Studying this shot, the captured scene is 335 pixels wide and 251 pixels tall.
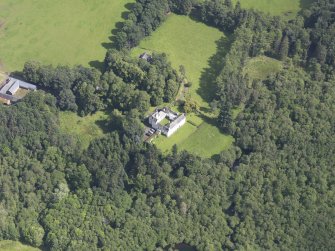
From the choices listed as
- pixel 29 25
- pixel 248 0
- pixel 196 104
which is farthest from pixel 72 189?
pixel 248 0

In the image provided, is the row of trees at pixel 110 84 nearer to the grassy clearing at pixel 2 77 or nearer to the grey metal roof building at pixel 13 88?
the grey metal roof building at pixel 13 88

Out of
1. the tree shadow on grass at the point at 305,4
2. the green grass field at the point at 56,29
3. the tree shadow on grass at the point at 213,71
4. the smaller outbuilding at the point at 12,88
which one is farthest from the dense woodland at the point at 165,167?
the tree shadow on grass at the point at 305,4

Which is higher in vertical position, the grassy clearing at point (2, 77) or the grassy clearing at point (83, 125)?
the grassy clearing at point (2, 77)

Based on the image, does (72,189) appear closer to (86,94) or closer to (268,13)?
(86,94)

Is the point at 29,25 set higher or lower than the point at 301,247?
higher

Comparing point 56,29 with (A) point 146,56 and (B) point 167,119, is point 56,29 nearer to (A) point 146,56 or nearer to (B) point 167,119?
(A) point 146,56

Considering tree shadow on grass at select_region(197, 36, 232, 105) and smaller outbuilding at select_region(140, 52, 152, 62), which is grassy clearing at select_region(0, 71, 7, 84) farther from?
tree shadow on grass at select_region(197, 36, 232, 105)

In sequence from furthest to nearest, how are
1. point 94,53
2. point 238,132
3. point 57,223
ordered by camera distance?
point 94,53, point 238,132, point 57,223
